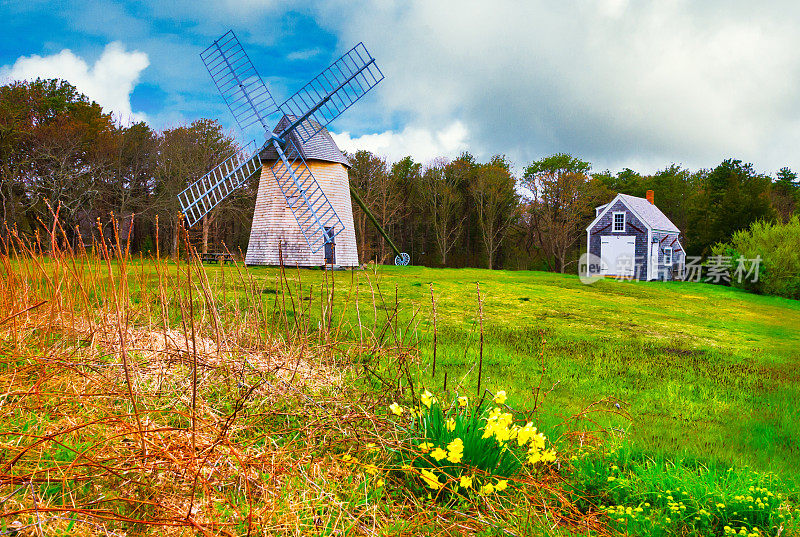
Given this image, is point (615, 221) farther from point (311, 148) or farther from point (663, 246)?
point (311, 148)

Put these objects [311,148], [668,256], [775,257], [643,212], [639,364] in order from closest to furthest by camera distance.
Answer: [639,364] → [311,148] → [775,257] → [643,212] → [668,256]

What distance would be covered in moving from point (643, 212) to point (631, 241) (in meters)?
2.33

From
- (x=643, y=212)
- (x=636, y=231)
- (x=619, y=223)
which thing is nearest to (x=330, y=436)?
(x=636, y=231)

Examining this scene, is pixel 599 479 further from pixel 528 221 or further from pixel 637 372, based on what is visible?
pixel 528 221

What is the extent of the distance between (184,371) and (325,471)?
200 centimetres

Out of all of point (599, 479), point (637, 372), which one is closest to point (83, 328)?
point (599, 479)

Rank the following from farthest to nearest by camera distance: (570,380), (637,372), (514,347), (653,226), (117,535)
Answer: (653,226)
(514,347)
(637,372)
(570,380)
(117,535)

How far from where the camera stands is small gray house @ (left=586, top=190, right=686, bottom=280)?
101 feet

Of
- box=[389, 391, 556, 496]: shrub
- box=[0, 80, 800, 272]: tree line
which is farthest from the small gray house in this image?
box=[389, 391, 556, 496]: shrub

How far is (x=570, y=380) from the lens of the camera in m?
6.21

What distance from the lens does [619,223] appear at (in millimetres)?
31469

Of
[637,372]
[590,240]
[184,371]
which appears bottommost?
[637,372]

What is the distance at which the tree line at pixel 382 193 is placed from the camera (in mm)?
27812

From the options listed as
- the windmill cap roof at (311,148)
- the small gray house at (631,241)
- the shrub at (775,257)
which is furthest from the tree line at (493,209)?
the windmill cap roof at (311,148)
